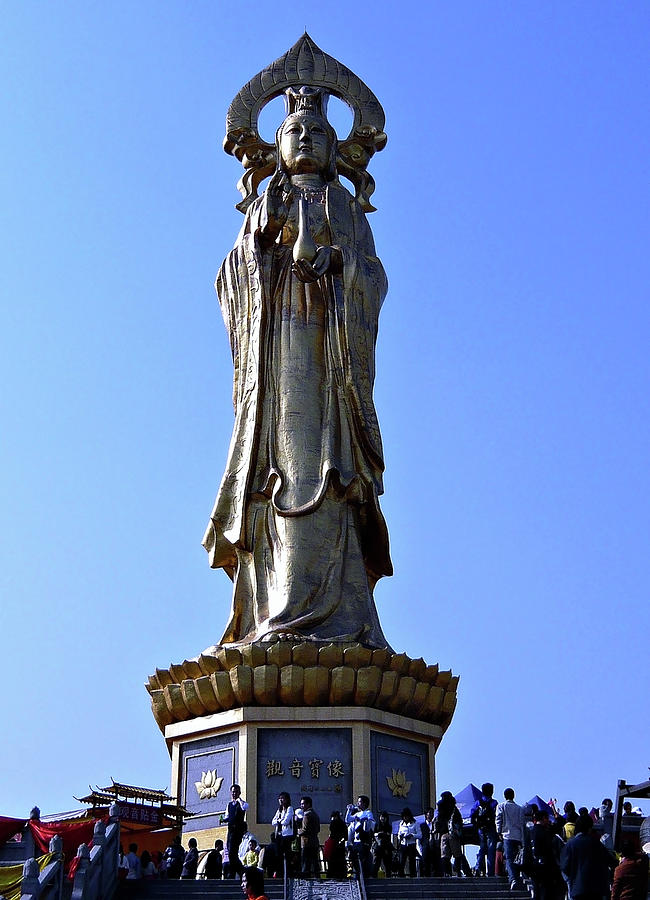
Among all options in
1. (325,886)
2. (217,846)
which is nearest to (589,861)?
(325,886)

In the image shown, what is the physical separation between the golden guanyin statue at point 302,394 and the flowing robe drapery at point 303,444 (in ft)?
0.06

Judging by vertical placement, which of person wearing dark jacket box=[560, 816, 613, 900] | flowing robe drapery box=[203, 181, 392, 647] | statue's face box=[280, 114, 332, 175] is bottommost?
person wearing dark jacket box=[560, 816, 613, 900]

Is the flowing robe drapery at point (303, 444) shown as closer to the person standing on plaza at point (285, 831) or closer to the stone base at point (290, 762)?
the stone base at point (290, 762)

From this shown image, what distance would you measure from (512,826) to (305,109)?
40.3 feet

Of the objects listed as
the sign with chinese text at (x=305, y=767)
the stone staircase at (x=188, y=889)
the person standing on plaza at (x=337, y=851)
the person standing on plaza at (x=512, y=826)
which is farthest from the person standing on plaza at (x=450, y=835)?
the sign with chinese text at (x=305, y=767)

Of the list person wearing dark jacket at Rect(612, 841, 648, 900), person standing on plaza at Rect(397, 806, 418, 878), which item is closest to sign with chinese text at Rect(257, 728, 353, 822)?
person standing on plaza at Rect(397, 806, 418, 878)

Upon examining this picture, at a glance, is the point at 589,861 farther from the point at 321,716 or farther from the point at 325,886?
the point at 321,716

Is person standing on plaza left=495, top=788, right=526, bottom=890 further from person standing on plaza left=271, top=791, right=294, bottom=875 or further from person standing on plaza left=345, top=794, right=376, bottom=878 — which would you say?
person standing on plaza left=271, top=791, right=294, bottom=875

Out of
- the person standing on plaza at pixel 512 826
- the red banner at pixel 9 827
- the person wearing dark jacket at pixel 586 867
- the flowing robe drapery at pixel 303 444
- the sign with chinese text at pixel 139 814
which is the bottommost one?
the person wearing dark jacket at pixel 586 867

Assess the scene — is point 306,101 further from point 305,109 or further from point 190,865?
point 190,865

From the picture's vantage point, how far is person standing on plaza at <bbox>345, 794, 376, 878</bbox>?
13281 mm

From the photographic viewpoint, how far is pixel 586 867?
30.1 ft

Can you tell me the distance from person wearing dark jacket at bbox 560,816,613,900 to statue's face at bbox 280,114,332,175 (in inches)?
524

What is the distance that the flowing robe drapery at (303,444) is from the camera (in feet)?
60.5
